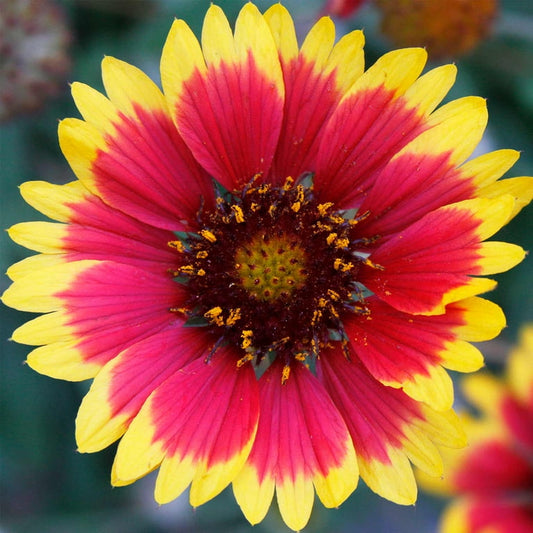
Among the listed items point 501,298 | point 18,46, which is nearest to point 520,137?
point 501,298

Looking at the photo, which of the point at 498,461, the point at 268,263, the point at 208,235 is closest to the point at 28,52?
the point at 208,235

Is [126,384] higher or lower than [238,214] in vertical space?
lower

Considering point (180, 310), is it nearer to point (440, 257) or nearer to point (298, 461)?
point (298, 461)

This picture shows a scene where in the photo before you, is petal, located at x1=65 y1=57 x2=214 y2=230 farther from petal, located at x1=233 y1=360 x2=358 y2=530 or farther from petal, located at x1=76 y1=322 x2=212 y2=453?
petal, located at x1=233 y1=360 x2=358 y2=530

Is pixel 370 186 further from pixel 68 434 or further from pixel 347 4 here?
pixel 68 434

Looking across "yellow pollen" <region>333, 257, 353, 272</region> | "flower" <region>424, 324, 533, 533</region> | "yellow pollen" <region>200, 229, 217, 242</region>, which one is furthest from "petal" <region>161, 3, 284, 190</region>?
"flower" <region>424, 324, 533, 533</region>

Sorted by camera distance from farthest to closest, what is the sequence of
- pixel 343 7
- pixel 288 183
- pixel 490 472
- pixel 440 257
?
pixel 490 472, pixel 343 7, pixel 288 183, pixel 440 257

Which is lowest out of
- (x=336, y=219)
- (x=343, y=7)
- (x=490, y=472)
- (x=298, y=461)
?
(x=490, y=472)
